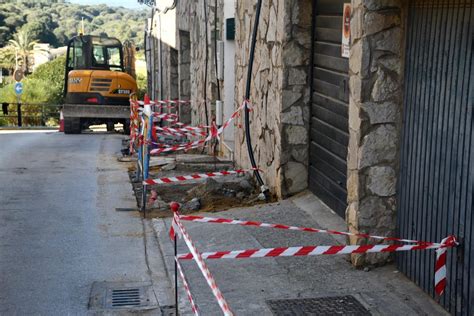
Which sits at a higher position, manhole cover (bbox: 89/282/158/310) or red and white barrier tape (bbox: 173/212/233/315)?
red and white barrier tape (bbox: 173/212/233/315)

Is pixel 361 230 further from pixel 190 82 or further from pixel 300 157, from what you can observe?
pixel 190 82

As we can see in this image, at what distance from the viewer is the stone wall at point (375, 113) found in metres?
7.53

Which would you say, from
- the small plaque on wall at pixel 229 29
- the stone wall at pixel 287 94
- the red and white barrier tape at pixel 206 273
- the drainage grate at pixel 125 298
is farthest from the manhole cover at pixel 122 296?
the small plaque on wall at pixel 229 29

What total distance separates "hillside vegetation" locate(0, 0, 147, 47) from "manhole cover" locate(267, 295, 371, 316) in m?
76.6

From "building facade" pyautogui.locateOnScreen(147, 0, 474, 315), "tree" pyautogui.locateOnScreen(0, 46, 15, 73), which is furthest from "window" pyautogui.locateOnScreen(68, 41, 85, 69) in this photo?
"tree" pyautogui.locateOnScreen(0, 46, 15, 73)

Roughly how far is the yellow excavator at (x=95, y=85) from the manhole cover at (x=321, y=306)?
21.5 metres

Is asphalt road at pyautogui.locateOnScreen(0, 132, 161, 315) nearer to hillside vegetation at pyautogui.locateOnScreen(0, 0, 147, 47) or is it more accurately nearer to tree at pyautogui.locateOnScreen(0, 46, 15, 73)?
tree at pyautogui.locateOnScreen(0, 46, 15, 73)

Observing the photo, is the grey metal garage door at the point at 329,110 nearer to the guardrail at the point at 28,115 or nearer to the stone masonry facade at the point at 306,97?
the stone masonry facade at the point at 306,97

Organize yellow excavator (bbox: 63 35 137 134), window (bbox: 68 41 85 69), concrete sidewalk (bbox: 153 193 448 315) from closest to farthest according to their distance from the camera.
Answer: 1. concrete sidewalk (bbox: 153 193 448 315)
2. yellow excavator (bbox: 63 35 137 134)
3. window (bbox: 68 41 85 69)

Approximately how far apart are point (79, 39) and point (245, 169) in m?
16.5

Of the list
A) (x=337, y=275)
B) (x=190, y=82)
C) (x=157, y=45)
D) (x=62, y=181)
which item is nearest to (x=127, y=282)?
(x=337, y=275)

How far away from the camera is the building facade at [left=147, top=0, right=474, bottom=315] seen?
6.50m

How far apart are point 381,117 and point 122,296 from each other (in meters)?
2.90

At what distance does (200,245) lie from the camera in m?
9.31
